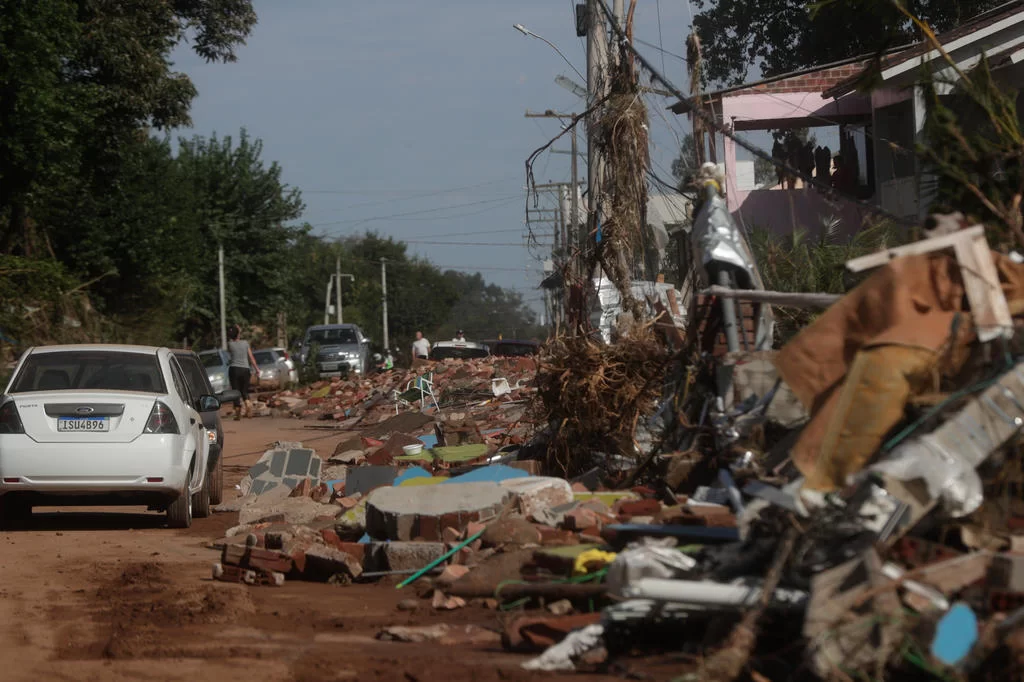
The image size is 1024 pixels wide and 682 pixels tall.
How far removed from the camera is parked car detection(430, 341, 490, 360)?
1490 inches

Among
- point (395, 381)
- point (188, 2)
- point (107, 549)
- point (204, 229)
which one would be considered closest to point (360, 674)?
point (107, 549)

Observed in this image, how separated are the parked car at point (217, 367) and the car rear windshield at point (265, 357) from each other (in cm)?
315

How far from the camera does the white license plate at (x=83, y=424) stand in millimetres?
11383

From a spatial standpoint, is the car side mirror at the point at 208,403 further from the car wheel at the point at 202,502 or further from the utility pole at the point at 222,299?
the utility pole at the point at 222,299

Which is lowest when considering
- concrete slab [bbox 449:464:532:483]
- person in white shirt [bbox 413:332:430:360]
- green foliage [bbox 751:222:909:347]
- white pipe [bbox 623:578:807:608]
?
concrete slab [bbox 449:464:532:483]

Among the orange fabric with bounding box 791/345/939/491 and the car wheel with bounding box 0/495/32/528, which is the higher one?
the orange fabric with bounding box 791/345/939/491

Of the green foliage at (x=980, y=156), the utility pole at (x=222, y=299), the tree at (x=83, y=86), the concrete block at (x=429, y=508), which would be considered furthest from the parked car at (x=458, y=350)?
the green foliage at (x=980, y=156)

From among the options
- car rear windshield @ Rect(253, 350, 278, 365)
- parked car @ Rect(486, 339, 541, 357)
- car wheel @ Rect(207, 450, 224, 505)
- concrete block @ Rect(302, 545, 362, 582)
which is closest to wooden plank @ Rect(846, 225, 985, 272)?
concrete block @ Rect(302, 545, 362, 582)

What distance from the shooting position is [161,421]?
11.6 m

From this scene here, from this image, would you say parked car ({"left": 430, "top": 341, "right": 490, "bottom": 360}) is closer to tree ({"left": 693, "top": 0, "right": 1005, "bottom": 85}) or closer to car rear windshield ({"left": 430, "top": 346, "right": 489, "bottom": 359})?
car rear windshield ({"left": 430, "top": 346, "right": 489, "bottom": 359})

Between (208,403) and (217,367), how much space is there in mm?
23936

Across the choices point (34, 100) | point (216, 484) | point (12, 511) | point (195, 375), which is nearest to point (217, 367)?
point (34, 100)

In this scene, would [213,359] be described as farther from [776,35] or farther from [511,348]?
[776,35]

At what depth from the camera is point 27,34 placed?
26.9 m
